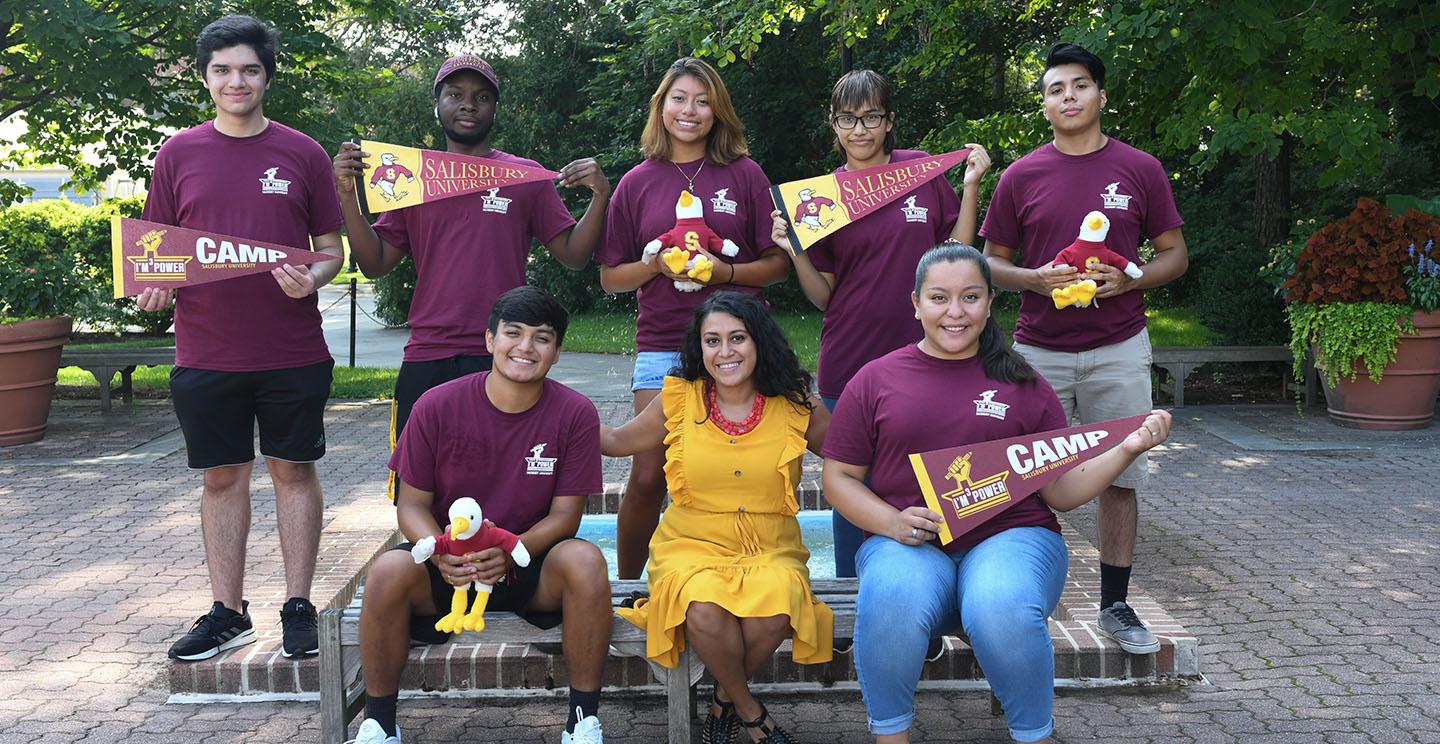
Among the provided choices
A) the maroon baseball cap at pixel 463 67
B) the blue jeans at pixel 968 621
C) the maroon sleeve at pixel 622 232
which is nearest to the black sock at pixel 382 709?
the blue jeans at pixel 968 621

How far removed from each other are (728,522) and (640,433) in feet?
1.42

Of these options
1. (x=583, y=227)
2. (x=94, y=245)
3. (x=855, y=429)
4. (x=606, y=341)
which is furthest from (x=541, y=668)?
(x=94, y=245)

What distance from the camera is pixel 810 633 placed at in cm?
380

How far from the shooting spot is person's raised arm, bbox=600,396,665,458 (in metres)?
4.18

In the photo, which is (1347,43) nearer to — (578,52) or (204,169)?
(204,169)

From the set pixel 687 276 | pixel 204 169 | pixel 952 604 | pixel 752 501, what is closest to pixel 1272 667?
pixel 952 604

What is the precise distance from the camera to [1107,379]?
450cm

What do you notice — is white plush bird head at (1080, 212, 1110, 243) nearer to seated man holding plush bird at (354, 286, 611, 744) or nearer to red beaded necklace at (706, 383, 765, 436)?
red beaded necklace at (706, 383, 765, 436)

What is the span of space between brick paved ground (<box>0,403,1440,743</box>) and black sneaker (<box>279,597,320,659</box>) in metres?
0.21

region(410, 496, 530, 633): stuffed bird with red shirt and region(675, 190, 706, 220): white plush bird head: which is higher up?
region(675, 190, 706, 220): white plush bird head

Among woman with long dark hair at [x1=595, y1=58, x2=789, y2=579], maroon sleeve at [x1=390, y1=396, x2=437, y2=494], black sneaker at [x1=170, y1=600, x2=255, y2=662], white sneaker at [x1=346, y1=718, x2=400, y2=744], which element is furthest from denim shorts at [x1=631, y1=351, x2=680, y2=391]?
black sneaker at [x1=170, y1=600, x2=255, y2=662]

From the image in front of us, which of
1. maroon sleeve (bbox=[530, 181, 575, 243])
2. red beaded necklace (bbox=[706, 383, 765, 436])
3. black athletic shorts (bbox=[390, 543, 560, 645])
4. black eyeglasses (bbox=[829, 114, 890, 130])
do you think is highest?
black eyeglasses (bbox=[829, 114, 890, 130])

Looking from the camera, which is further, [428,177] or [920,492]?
[428,177]

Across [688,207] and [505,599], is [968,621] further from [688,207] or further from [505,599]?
[688,207]
